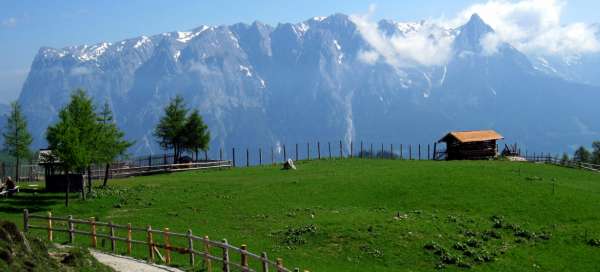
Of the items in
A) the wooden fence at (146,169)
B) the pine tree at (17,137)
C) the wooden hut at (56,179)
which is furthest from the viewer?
the pine tree at (17,137)

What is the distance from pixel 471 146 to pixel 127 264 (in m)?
71.7

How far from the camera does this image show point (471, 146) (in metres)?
96.6

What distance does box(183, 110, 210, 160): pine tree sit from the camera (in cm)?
9669

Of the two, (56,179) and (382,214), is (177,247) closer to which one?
(382,214)

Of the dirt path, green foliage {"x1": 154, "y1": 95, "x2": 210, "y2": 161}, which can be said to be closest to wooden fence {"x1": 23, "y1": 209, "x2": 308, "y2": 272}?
the dirt path

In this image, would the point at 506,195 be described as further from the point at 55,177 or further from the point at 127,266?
the point at 55,177

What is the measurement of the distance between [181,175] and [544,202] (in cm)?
4014

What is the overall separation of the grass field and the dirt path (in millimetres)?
2733

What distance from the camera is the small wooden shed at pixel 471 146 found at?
9625 centimetres

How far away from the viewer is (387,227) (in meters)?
44.7

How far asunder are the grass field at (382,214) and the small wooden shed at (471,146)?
2610 cm

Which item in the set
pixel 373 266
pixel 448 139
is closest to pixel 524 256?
pixel 373 266

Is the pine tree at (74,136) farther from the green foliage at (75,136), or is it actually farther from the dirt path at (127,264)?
the dirt path at (127,264)

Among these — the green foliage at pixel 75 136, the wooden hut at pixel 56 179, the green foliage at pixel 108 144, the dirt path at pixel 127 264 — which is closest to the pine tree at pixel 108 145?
the green foliage at pixel 108 144
